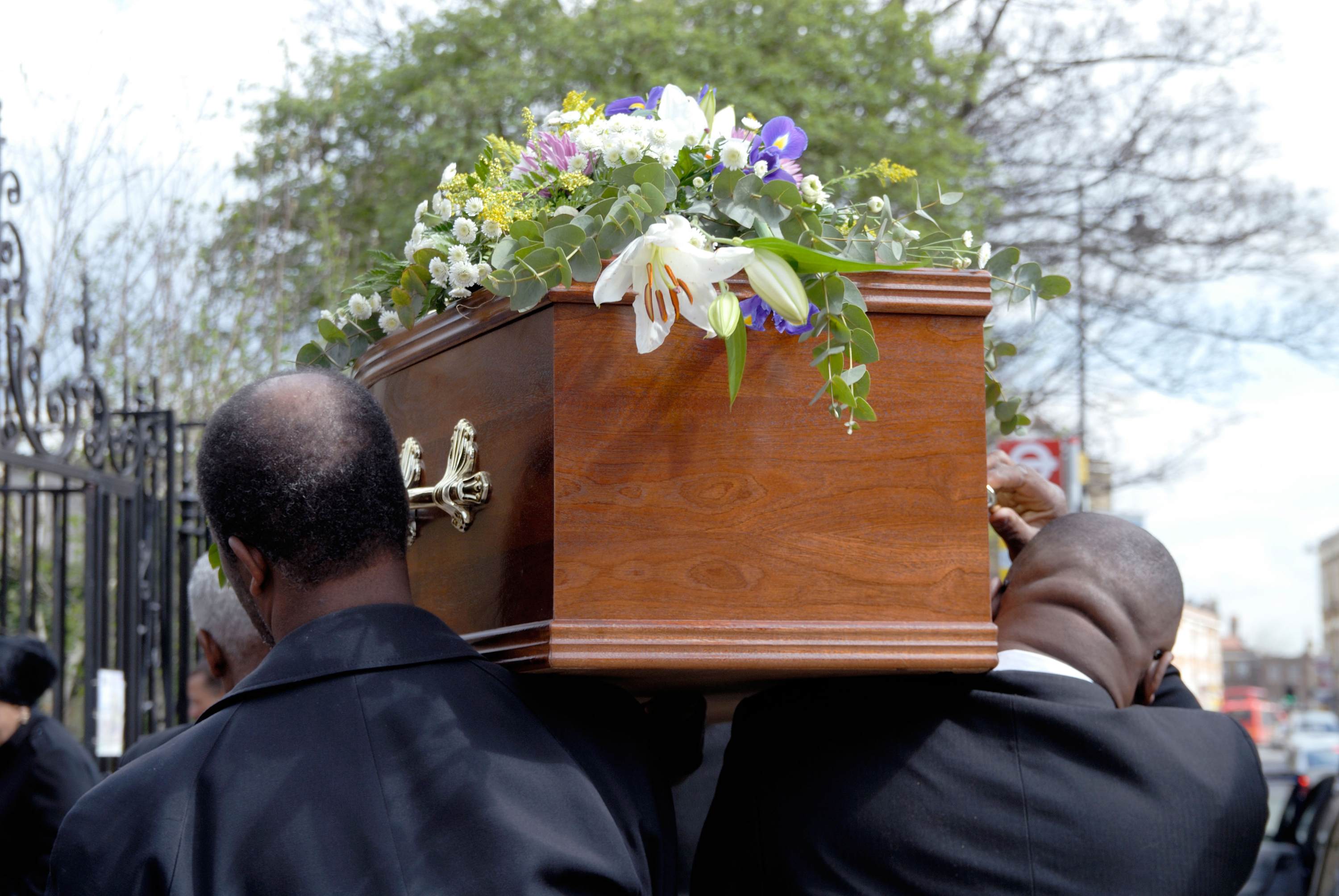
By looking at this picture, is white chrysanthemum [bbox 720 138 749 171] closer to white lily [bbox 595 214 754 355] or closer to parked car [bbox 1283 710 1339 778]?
white lily [bbox 595 214 754 355]

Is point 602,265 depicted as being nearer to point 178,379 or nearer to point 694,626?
point 694,626

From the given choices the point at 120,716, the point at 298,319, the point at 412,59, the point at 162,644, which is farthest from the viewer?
the point at 412,59

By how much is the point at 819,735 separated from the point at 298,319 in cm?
874

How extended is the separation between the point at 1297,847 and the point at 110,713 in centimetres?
590

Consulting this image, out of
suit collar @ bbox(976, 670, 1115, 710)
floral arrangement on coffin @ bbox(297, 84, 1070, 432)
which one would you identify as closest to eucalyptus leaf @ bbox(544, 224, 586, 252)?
floral arrangement on coffin @ bbox(297, 84, 1070, 432)

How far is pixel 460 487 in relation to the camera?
1899 mm

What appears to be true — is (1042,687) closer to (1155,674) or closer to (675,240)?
(1155,674)

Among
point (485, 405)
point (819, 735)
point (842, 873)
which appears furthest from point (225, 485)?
point (842, 873)

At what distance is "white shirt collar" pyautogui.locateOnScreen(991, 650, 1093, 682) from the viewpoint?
2135mm

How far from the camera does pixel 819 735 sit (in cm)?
206

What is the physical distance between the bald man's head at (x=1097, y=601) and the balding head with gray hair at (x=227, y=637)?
1.79 m

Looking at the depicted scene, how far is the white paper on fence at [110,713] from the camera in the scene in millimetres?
5496

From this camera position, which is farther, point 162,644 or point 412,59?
point 412,59

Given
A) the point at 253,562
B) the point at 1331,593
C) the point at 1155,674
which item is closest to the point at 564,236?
the point at 253,562
